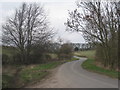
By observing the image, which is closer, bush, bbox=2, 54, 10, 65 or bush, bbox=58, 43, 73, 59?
bush, bbox=2, 54, 10, 65

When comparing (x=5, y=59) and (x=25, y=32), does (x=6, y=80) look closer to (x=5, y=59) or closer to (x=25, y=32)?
(x=5, y=59)

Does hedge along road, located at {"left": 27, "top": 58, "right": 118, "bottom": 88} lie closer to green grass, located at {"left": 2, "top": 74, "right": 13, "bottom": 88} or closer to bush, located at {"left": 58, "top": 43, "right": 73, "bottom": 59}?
green grass, located at {"left": 2, "top": 74, "right": 13, "bottom": 88}

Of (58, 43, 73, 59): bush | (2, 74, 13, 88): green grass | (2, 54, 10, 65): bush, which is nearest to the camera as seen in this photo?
(2, 74, 13, 88): green grass

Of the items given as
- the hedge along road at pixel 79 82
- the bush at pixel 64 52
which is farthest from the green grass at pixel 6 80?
the bush at pixel 64 52

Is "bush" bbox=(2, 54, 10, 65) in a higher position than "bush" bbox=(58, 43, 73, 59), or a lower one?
higher

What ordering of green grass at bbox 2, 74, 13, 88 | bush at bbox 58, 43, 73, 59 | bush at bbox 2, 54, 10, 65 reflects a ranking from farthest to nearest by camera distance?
1. bush at bbox 58, 43, 73, 59
2. bush at bbox 2, 54, 10, 65
3. green grass at bbox 2, 74, 13, 88

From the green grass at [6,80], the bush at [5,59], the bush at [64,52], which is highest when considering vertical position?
the bush at [5,59]

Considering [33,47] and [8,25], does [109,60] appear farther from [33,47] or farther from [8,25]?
[8,25]

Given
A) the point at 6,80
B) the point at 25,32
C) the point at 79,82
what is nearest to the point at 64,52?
the point at 25,32

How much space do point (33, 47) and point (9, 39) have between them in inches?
194

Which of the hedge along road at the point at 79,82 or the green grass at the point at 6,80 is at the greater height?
Result: the green grass at the point at 6,80

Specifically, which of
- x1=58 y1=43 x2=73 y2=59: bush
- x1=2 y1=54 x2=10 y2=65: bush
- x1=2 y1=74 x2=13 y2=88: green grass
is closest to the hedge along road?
x1=2 y1=74 x2=13 y2=88: green grass

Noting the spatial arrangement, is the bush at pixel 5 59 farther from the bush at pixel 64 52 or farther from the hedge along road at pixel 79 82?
the bush at pixel 64 52

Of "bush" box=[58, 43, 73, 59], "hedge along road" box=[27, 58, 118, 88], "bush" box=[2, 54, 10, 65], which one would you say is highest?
"bush" box=[2, 54, 10, 65]
